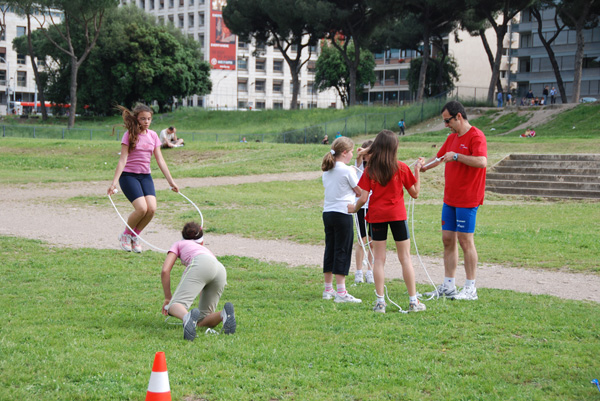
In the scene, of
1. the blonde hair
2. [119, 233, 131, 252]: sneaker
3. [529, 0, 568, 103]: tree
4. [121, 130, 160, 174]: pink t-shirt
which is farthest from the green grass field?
[529, 0, 568, 103]: tree

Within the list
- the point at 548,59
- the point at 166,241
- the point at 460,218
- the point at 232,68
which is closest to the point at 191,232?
the point at 460,218

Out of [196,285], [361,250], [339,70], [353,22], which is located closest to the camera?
[196,285]

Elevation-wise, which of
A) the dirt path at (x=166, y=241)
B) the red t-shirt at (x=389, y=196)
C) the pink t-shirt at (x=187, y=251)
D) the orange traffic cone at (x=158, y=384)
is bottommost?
the dirt path at (x=166, y=241)

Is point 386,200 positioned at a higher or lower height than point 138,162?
lower

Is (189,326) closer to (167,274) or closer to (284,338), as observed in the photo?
(167,274)

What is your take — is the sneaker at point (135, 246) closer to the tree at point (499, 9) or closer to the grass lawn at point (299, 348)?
the grass lawn at point (299, 348)

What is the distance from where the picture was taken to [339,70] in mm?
80875

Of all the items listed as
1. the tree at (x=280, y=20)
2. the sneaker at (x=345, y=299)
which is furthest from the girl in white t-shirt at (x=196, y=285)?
the tree at (x=280, y=20)

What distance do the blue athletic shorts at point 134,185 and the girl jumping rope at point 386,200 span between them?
3548 millimetres

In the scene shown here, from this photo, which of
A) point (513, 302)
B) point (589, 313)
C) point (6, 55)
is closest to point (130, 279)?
point (513, 302)

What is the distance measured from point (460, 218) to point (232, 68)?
9422 cm

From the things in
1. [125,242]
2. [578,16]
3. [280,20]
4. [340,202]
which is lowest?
[125,242]

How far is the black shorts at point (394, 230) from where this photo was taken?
20.7 ft

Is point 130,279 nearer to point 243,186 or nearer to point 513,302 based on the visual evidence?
point 513,302
